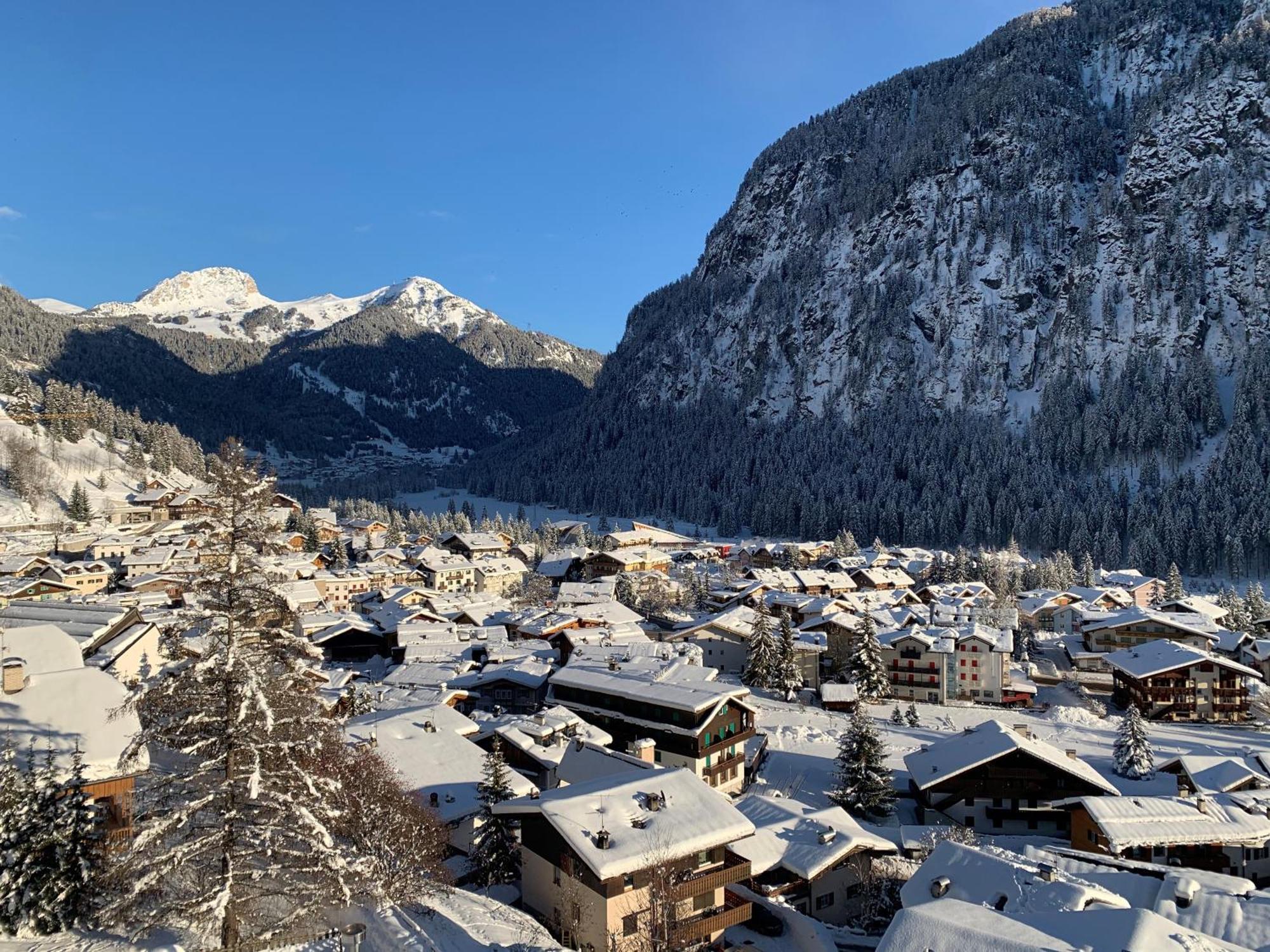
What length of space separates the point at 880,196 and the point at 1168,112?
56597 mm

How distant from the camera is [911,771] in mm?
31969

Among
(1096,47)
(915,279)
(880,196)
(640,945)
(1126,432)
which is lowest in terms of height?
(640,945)

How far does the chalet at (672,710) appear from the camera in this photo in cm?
2897

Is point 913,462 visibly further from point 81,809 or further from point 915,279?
point 81,809

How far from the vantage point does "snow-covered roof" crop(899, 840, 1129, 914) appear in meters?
14.7

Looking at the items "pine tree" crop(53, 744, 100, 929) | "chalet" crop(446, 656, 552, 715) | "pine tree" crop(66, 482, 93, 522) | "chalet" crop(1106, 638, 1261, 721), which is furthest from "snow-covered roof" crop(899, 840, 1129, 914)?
"pine tree" crop(66, 482, 93, 522)

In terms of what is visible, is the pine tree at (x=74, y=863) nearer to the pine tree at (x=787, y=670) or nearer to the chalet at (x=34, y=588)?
the pine tree at (x=787, y=670)

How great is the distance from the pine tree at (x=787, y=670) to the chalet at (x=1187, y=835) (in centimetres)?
2275

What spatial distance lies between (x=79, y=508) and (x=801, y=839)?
3932 inches

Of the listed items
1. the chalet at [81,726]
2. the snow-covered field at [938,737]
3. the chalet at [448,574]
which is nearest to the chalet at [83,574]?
the chalet at [448,574]

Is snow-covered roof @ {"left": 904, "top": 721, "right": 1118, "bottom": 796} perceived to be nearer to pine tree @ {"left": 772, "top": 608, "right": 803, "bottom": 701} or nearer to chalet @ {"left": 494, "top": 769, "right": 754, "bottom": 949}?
pine tree @ {"left": 772, "top": 608, "right": 803, "bottom": 701}

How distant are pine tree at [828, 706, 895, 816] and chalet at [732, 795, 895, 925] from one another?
5.71 metres

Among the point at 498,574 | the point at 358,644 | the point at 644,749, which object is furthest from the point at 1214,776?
the point at 498,574

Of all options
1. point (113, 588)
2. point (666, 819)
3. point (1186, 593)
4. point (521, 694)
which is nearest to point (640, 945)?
point (666, 819)
